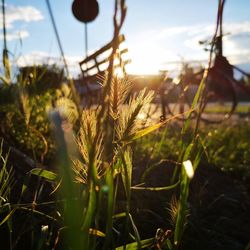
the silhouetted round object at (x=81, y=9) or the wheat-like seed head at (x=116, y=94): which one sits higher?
the silhouetted round object at (x=81, y=9)

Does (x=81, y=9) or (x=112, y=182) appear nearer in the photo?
(x=112, y=182)

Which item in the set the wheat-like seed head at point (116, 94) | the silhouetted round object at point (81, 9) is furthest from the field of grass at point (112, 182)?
the silhouetted round object at point (81, 9)

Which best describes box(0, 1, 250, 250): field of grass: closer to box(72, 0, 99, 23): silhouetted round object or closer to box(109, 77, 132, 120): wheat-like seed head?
box(109, 77, 132, 120): wheat-like seed head

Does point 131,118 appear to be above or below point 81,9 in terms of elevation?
below

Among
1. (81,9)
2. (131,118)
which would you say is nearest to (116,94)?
(131,118)

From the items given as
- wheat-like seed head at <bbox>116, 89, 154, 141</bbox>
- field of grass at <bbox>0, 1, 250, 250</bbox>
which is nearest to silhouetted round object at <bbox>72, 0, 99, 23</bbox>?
field of grass at <bbox>0, 1, 250, 250</bbox>

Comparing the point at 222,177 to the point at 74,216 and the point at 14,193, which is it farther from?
the point at 74,216

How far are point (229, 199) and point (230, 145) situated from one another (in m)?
1.79

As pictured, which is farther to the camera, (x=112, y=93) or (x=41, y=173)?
(x=41, y=173)

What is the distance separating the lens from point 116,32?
50 cm

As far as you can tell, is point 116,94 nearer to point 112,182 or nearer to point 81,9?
point 112,182

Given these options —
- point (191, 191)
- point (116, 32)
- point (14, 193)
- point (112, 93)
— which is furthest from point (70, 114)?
point (191, 191)

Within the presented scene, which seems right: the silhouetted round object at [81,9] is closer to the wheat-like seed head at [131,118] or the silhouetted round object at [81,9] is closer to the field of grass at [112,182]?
the field of grass at [112,182]

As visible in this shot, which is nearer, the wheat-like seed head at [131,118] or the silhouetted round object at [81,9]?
the wheat-like seed head at [131,118]
